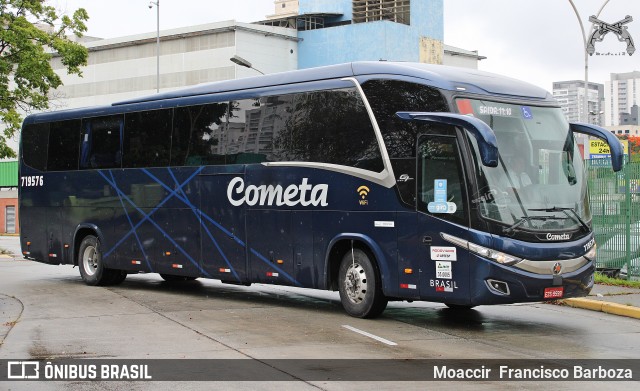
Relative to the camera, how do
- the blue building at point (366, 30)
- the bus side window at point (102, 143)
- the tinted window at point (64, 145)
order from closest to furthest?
the bus side window at point (102, 143), the tinted window at point (64, 145), the blue building at point (366, 30)

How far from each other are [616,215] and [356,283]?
769 cm

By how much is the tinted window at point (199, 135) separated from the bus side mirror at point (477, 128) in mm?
4801

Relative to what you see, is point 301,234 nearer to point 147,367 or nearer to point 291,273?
point 291,273

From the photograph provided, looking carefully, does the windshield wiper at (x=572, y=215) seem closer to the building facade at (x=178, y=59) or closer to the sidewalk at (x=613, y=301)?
the sidewalk at (x=613, y=301)

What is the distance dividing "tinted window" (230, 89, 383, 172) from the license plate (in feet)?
9.91

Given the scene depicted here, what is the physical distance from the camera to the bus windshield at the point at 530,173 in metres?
12.2

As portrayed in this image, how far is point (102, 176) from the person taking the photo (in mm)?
19344

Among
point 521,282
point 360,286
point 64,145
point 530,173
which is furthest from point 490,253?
point 64,145

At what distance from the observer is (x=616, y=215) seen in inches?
747

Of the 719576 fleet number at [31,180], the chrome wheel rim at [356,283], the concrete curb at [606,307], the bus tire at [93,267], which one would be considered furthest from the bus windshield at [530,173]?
the 719576 fleet number at [31,180]

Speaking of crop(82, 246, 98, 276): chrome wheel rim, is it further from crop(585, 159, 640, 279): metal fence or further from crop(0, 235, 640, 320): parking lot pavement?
crop(585, 159, 640, 279): metal fence

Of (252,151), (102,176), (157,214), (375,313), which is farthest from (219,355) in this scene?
(102,176)

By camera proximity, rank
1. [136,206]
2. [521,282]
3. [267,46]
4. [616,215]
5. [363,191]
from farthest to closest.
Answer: [267,46] → [616,215] → [136,206] → [363,191] → [521,282]

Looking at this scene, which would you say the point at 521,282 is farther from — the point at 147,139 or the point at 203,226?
the point at 147,139
